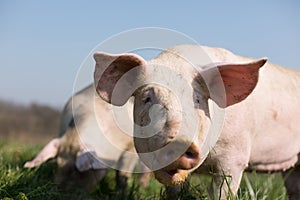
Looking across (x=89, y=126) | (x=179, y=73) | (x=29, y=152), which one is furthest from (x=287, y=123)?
(x=29, y=152)

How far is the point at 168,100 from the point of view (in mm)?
3264

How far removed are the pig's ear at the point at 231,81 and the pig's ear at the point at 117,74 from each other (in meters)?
0.50


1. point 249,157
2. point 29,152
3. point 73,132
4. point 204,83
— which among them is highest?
point 204,83

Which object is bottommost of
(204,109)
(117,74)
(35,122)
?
(35,122)

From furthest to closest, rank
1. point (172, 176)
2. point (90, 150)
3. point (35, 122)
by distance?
point (35, 122) → point (90, 150) → point (172, 176)

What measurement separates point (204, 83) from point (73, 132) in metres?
2.92

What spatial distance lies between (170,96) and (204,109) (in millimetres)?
314

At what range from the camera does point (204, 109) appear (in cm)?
349

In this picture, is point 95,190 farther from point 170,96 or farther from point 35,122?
point 35,122

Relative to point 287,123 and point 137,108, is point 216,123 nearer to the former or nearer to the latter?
point 137,108

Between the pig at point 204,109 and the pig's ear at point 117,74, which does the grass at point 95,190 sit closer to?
the pig at point 204,109

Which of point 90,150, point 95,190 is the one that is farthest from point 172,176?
point 95,190

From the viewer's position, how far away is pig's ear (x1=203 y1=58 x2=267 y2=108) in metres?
3.59

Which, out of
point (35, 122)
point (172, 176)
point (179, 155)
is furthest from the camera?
point (35, 122)
